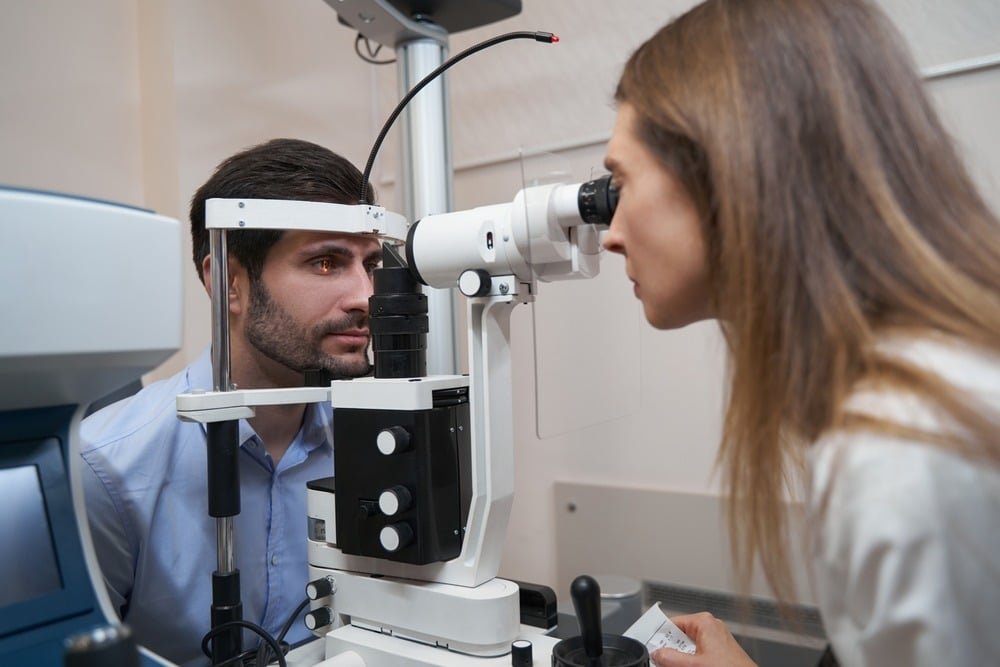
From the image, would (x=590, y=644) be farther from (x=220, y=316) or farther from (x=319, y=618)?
(x=220, y=316)

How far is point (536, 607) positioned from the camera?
0.86 m

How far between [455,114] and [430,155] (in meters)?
0.62

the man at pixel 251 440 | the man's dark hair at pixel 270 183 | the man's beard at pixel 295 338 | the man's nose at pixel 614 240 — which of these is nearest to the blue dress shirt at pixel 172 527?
the man at pixel 251 440

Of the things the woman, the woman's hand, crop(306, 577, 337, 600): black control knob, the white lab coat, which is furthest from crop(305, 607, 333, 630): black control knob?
the white lab coat

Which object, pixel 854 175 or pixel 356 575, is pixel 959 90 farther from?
pixel 356 575

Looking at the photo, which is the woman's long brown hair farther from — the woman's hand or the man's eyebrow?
the man's eyebrow

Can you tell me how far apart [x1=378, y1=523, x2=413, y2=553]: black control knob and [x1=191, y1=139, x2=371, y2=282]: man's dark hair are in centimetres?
60

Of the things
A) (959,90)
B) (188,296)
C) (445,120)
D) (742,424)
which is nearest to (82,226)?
(742,424)

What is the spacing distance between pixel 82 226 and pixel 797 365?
21.6 inches

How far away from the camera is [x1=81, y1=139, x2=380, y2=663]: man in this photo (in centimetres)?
103

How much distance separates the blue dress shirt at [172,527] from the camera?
3.34 feet

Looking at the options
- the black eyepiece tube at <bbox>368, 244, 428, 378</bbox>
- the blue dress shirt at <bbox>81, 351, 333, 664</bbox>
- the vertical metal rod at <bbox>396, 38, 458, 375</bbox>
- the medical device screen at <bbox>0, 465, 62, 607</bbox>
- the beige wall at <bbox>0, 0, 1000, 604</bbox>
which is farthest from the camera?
the vertical metal rod at <bbox>396, 38, 458, 375</bbox>

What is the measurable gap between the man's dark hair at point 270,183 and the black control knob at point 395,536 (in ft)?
1.97

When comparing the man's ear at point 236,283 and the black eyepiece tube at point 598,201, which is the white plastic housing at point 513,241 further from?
the man's ear at point 236,283
